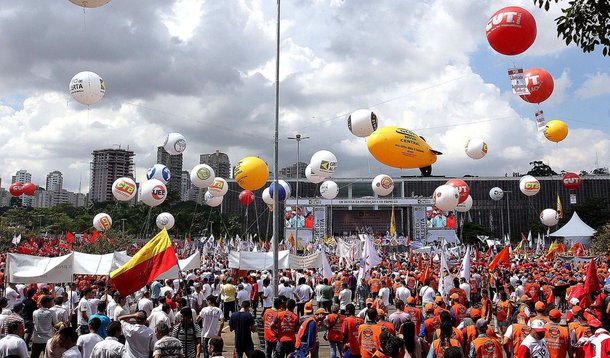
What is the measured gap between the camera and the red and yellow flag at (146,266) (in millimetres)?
7832

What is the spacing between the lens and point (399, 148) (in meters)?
14.2

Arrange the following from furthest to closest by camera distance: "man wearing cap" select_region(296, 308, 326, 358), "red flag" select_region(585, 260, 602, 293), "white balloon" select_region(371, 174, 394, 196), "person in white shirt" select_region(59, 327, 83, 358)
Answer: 1. "white balloon" select_region(371, 174, 394, 196)
2. "red flag" select_region(585, 260, 602, 293)
3. "man wearing cap" select_region(296, 308, 326, 358)
4. "person in white shirt" select_region(59, 327, 83, 358)

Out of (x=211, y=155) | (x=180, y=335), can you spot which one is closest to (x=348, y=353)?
(x=180, y=335)

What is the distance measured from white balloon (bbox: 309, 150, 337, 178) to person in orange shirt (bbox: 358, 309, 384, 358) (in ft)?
53.0

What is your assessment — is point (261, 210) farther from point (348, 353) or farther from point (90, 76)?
point (348, 353)

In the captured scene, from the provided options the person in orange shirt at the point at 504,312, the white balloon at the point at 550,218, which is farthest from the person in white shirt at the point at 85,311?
the white balloon at the point at 550,218

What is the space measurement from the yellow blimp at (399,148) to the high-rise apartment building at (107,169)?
141 m

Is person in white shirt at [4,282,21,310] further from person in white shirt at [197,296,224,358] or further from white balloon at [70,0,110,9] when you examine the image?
white balloon at [70,0,110,9]

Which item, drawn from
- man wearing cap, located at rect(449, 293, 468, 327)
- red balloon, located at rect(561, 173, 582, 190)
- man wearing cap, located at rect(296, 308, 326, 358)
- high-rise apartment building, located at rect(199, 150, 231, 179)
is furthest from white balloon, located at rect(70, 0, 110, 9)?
high-rise apartment building, located at rect(199, 150, 231, 179)

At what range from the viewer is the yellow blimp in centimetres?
1408

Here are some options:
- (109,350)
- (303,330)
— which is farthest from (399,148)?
(109,350)

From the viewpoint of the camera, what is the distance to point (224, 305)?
529 inches

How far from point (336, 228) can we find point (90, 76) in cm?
8664

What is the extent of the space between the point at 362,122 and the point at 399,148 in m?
3.01
